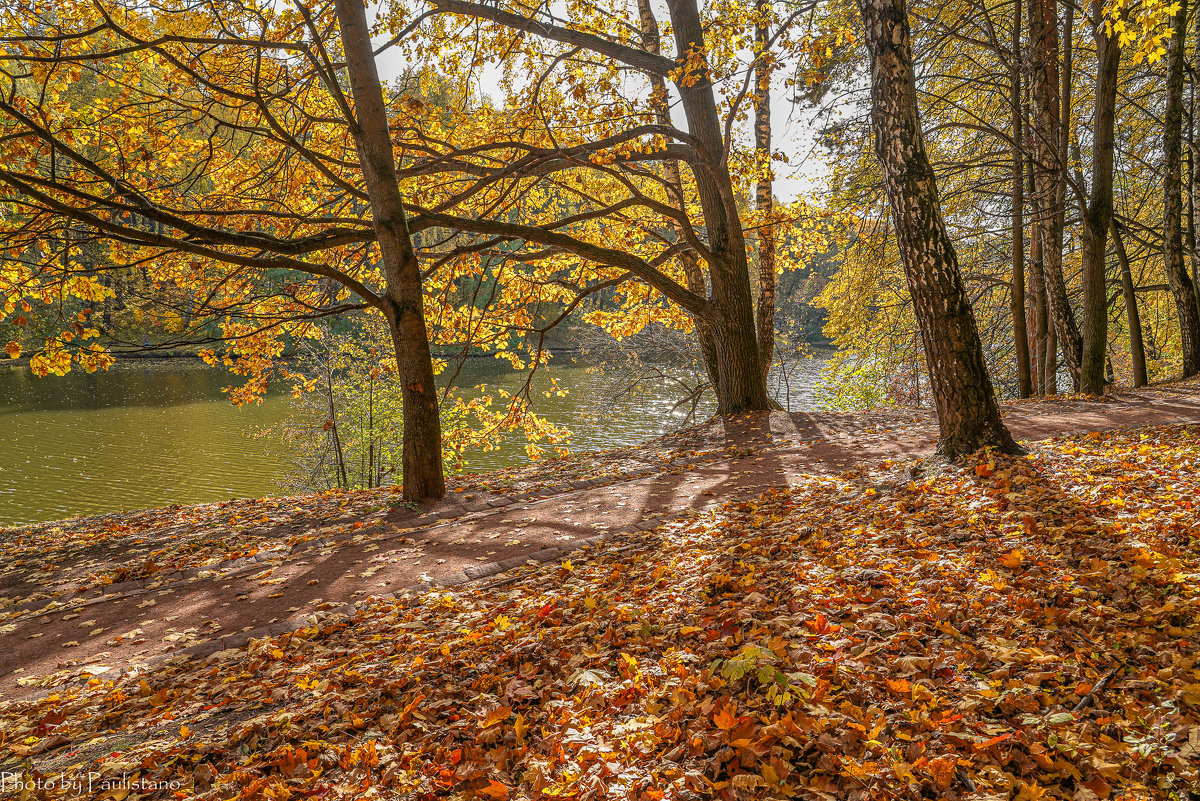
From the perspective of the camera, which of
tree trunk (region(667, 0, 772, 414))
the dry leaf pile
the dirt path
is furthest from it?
tree trunk (region(667, 0, 772, 414))

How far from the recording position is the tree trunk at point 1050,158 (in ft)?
28.7

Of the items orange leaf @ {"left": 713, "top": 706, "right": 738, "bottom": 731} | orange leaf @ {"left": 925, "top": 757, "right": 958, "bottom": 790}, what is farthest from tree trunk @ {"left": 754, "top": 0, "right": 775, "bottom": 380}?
orange leaf @ {"left": 925, "top": 757, "right": 958, "bottom": 790}

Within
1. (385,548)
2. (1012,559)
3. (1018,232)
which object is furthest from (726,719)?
(1018,232)

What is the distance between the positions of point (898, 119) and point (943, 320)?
1.68m

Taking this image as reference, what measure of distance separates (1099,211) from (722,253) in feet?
18.5

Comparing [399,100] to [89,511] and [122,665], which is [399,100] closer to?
[122,665]

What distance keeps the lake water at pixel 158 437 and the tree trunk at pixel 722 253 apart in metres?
5.85

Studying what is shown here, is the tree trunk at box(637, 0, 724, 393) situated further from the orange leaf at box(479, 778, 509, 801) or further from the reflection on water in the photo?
the reflection on water

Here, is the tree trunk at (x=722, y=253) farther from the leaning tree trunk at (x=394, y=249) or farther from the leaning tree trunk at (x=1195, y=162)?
the leaning tree trunk at (x=1195, y=162)

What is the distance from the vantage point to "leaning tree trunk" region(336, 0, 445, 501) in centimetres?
601

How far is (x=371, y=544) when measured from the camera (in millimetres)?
5398

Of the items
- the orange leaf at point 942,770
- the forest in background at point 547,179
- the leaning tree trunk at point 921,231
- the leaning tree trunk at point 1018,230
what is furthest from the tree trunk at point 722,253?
the orange leaf at point 942,770

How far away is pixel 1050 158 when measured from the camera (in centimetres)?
935

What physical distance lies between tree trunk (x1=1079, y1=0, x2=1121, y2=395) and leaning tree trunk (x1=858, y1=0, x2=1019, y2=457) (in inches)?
244
